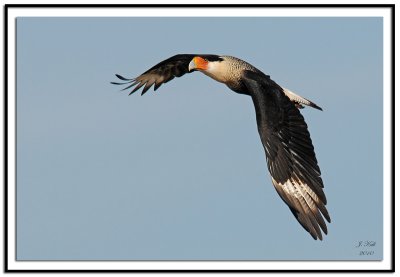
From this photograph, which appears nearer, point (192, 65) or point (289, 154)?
point (289, 154)

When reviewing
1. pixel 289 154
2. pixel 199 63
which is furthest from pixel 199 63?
pixel 289 154

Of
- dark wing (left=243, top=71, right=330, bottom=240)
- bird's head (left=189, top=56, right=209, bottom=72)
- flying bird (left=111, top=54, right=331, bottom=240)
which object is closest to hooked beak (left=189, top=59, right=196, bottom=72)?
bird's head (left=189, top=56, right=209, bottom=72)

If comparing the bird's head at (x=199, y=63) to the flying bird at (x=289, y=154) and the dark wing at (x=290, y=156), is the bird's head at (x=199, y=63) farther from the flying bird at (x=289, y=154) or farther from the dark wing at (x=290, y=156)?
the dark wing at (x=290, y=156)

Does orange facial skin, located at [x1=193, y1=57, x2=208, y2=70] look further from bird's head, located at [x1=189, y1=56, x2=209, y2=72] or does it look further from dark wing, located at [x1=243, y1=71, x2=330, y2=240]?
dark wing, located at [x1=243, y1=71, x2=330, y2=240]

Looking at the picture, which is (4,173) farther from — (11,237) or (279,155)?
(279,155)

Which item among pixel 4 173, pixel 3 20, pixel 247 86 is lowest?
pixel 4 173

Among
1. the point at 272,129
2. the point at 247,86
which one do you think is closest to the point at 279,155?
the point at 272,129

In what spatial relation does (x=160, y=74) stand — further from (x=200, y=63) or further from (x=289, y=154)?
(x=289, y=154)

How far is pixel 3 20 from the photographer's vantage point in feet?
33.2

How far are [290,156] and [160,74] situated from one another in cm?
242

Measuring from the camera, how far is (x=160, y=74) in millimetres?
11453

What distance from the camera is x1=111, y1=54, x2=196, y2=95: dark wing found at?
1132 cm

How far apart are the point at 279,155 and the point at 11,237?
2651 millimetres
